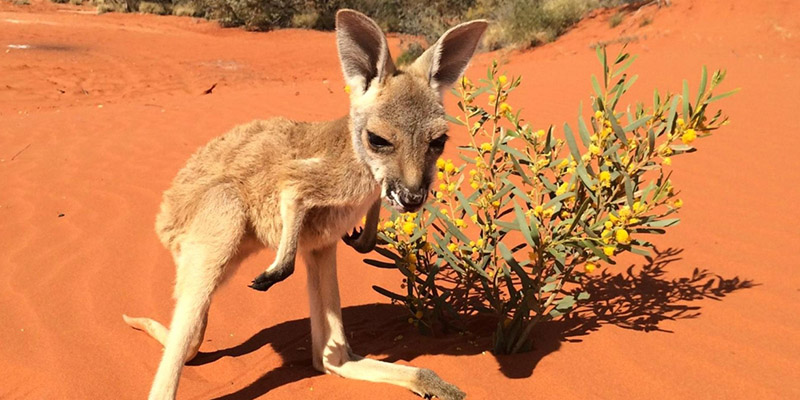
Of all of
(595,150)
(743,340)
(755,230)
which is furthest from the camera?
(755,230)

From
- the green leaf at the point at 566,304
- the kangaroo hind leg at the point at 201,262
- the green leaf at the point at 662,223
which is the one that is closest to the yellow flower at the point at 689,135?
the green leaf at the point at 662,223

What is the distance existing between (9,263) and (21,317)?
3.18ft

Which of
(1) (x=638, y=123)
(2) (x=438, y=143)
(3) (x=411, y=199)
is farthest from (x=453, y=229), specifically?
(1) (x=638, y=123)

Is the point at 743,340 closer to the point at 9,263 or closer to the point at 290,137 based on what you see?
the point at 290,137

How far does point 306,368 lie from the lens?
3705 mm

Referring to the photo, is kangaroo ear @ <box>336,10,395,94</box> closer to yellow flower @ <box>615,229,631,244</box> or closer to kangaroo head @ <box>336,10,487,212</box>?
kangaroo head @ <box>336,10,487,212</box>

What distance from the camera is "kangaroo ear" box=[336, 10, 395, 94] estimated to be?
295 cm

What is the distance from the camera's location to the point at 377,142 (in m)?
2.95

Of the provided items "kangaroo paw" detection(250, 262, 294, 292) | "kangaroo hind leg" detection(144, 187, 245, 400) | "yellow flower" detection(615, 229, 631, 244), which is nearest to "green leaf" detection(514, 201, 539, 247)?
"yellow flower" detection(615, 229, 631, 244)

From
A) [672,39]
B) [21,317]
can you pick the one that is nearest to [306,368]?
[21,317]

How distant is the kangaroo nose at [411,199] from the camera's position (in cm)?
276

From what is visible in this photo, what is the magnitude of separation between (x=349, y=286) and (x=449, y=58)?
85.7 inches

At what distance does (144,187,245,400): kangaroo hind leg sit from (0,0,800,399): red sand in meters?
0.51

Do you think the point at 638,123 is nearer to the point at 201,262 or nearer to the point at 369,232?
the point at 369,232
